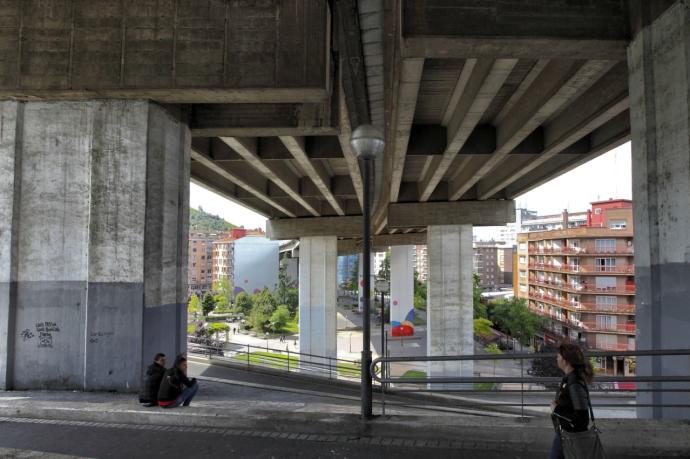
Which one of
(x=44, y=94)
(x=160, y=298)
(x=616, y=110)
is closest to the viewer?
(x=44, y=94)

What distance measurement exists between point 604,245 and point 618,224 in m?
7.36

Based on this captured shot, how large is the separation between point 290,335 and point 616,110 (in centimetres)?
5250

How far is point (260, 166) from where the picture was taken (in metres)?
14.8

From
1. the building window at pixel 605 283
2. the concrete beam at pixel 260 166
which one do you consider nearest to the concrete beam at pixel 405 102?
the concrete beam at pixel 260 166

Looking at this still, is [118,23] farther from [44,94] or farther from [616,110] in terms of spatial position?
[616,110]

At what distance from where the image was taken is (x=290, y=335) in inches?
2267

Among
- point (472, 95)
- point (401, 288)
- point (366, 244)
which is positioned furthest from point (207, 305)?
point (366, 244)

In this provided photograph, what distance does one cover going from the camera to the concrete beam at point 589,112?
921cm

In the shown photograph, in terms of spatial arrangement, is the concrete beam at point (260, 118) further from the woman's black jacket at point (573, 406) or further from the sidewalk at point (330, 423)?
the woman's black jacket at point (573, 406)

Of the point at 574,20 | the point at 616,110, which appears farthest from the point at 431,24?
the point at 616,110

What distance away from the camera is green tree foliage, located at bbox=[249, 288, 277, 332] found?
59.8 meters

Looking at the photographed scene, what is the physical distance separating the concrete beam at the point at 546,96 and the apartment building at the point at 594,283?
41.9 meters

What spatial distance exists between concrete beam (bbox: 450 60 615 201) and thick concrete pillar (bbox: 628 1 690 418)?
1876mm

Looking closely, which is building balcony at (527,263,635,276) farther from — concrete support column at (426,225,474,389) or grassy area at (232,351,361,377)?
grassy area at (232,351,361,377)
